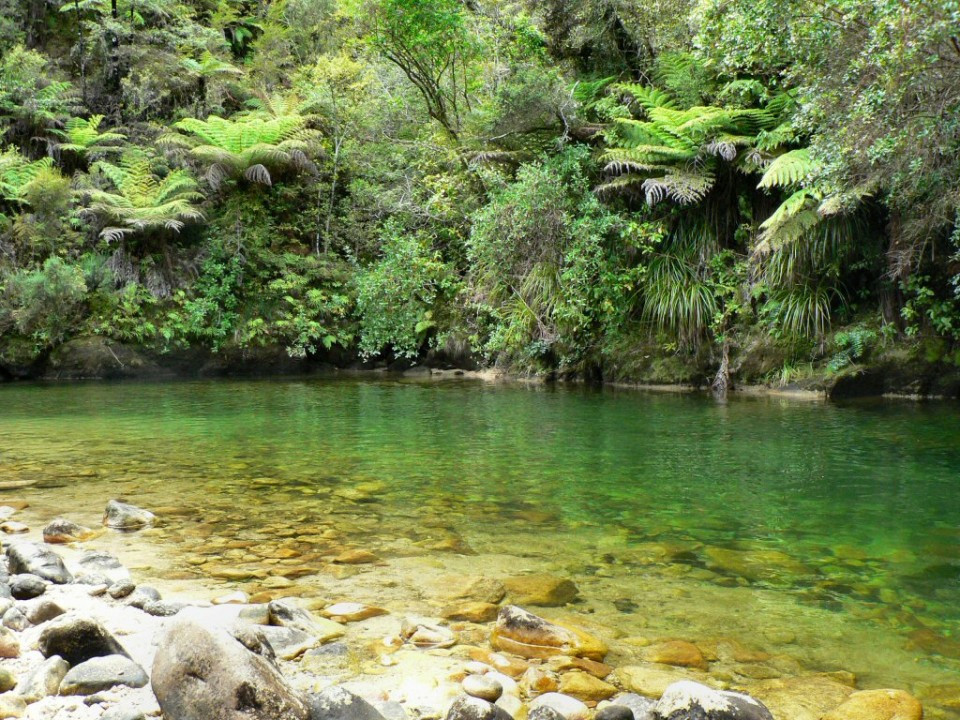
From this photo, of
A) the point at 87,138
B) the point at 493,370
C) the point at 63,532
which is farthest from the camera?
the point at 87,138

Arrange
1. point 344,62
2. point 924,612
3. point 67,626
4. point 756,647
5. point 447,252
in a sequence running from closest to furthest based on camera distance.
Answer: point 67,626
point 756,647
point 924,612
point 447,252
point 344,62

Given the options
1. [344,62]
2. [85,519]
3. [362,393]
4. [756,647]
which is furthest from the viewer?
[344,62]

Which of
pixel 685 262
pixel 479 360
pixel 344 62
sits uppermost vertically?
pixel 344 62

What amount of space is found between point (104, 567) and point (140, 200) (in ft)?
42.0

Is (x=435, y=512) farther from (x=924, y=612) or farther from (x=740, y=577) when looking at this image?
(x=924, y=612)

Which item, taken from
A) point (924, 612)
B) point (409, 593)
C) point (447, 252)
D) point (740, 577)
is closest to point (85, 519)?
point (409, 593)

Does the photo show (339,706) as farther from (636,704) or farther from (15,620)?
(15,620)

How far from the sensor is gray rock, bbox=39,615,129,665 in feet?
6.95

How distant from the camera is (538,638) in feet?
8.05

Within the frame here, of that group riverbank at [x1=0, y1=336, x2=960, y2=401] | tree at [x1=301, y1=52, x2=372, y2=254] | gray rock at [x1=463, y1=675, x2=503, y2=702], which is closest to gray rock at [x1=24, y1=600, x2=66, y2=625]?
gray rock at [x1=463, y1=675, x2=503, y2=702]

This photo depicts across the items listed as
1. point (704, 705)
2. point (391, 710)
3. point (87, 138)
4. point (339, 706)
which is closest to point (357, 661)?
point (391, 710)

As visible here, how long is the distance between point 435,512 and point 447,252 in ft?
35.7

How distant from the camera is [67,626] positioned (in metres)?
2.14

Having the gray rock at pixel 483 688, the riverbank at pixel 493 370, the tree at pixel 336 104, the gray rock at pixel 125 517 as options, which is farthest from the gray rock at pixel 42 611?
the tree at pixel 336 104
